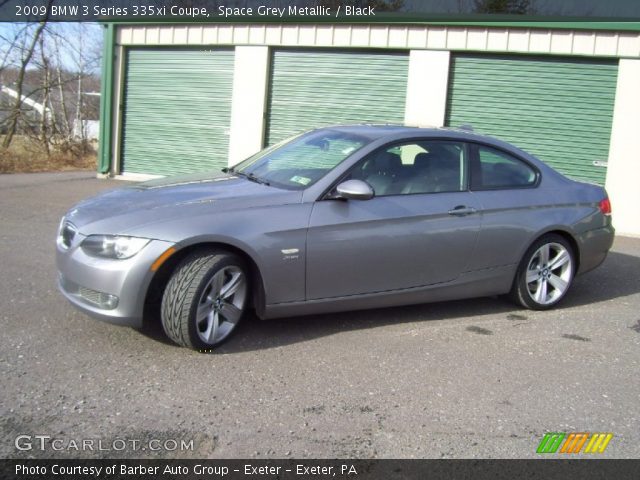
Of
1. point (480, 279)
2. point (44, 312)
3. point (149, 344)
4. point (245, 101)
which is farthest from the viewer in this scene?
point (245, 101)

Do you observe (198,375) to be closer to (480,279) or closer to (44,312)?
(44,312)

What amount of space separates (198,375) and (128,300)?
64 cm

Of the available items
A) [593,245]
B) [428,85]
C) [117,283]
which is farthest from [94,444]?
[428,85]

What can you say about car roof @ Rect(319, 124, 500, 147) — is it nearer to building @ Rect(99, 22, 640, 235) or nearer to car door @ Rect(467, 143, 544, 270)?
car door @ Rect(467, 143, 544, 270)

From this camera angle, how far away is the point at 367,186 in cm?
461

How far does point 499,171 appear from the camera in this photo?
18.2ft

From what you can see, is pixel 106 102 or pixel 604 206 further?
pixel 106 102

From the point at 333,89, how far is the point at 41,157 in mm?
11408

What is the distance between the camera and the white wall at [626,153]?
10.5 m

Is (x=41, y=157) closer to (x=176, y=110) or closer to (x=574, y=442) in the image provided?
(x=176, y=110)

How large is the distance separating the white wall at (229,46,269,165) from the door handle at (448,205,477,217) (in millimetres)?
7930

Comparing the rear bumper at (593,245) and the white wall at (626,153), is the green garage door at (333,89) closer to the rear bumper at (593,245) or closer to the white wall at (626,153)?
the white wall at (626,153)

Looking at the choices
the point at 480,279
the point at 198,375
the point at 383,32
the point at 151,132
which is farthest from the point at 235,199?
the point at 151,132

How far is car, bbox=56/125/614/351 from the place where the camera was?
411 cm
